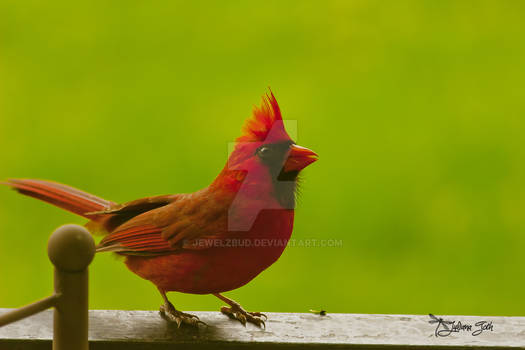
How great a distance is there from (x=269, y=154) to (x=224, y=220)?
16 cm

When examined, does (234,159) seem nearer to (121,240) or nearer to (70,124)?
(121,240)

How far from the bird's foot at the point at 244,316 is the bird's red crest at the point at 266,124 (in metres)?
0.40

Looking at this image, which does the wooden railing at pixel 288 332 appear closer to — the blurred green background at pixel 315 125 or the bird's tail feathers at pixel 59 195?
the blurred green background at pixel 315 125

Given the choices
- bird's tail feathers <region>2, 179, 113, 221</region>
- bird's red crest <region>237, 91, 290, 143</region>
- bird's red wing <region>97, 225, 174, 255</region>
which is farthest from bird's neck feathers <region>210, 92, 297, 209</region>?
bird's tail feathers <region>2, 179, 113, 221</region>

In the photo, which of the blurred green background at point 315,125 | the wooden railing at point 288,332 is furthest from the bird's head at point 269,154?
the wooden railing at point 288,332

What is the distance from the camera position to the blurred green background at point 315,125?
54.1 inches

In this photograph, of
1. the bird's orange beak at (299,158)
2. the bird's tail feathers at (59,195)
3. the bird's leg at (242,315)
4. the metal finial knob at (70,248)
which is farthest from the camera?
the bird's leg at (242,315)

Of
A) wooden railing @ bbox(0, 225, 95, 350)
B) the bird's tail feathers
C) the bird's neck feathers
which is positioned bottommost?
wooden railing @ bbox(0, 225, 95, 350)

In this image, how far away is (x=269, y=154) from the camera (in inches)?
45.3

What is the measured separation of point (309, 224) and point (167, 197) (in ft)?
1.03

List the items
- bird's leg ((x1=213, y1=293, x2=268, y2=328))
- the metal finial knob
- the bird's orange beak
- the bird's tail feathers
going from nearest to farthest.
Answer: the metal finial knob, the bird's orange beak, the bird's tail feathers, bird's leg ((x1=213, y1=293, x2=268, y2=328))

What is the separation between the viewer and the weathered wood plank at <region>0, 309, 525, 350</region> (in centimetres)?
125

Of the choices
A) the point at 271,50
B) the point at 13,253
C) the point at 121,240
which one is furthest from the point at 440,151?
the point at 13,253

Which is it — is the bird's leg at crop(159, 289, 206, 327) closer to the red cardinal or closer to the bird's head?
the red cardinal
